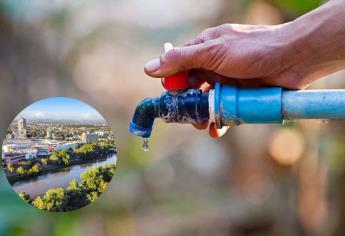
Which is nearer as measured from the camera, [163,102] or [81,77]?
[163,102]

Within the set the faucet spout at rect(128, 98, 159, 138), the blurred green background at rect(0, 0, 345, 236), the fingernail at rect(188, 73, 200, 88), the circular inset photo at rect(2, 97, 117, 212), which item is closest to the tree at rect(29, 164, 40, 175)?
the circular inset photo at rect(2, 97, 117, 212)

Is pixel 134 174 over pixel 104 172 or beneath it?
beneath

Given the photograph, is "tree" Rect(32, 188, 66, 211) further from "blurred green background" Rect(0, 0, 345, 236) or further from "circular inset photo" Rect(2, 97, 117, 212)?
"blurred green background" Rect(0, 0, 345, 236)

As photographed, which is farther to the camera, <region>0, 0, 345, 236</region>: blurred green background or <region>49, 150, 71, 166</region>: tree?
<region>0, 0, 345, 236</region>: blurred green background

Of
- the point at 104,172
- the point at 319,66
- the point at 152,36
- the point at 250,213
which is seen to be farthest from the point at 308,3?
the point at 104,172

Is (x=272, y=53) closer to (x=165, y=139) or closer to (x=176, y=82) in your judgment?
(x=176, y=82)

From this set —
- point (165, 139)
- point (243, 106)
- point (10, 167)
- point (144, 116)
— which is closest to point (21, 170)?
point (10, 167)

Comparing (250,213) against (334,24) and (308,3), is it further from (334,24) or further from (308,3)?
(334,24)

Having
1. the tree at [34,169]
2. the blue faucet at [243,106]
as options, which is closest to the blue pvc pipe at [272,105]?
the blue faucet at [243,106]
